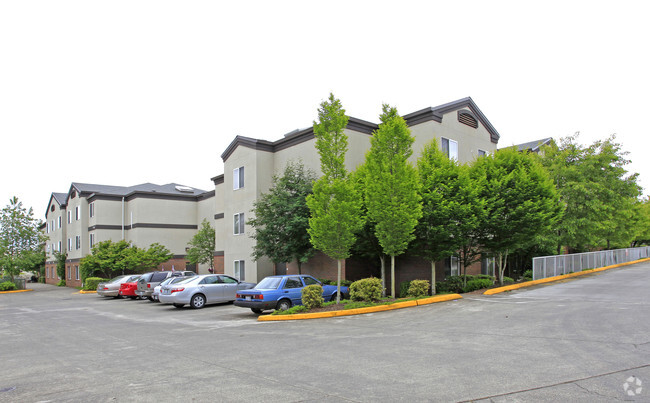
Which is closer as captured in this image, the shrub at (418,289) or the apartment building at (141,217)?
the shrub at (418,289)

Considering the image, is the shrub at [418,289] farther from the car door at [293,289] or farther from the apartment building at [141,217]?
the apartment building at [141,217]

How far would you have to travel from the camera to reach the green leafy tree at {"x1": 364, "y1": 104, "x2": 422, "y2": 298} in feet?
58.6

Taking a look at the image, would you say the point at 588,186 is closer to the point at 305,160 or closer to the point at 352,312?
the point at 305,160

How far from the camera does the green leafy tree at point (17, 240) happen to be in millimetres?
47312

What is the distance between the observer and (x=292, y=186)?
2405 centimetres

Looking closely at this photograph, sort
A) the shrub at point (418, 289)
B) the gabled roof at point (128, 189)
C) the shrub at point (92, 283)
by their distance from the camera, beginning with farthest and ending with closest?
the gabled roof at point (128, 189) < the shrub at point (92, 283) < the shrub at point (418, 289)

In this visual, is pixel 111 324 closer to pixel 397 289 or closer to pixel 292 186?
pixel 292 186

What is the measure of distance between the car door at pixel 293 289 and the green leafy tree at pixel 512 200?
862cm

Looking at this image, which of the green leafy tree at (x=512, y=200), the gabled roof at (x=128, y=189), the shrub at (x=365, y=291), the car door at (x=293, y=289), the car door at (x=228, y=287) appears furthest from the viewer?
the gabled roof at (x=128, y=189)

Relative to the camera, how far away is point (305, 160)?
26.4 meters

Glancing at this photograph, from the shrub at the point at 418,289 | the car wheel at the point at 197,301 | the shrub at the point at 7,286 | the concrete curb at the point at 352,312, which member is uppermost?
the shrub at the point at 418,289

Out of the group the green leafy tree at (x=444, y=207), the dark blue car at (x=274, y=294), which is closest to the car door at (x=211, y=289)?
the dark blue car at (x=274, y=294)

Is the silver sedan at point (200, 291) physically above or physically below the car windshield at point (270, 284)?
below

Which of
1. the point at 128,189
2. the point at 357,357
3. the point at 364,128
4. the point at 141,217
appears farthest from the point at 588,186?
the point at 128,189
